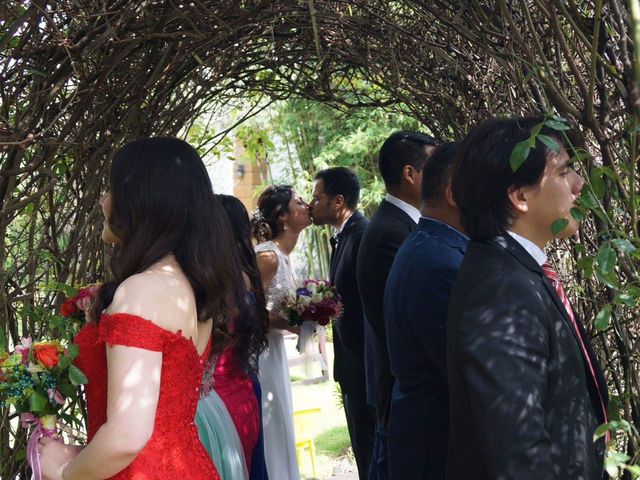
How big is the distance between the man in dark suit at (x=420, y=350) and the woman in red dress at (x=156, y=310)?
64 centimetres

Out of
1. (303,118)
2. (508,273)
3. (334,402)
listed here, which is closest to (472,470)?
(508,273)

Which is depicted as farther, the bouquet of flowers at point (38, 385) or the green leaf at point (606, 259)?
the bouquet of flowers at point (38, 385)

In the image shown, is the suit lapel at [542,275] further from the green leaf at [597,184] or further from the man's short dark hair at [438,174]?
the man's short dark hair at [438,174]

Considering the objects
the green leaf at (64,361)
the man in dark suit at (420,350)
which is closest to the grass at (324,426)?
the man in dark suit at (420,350)

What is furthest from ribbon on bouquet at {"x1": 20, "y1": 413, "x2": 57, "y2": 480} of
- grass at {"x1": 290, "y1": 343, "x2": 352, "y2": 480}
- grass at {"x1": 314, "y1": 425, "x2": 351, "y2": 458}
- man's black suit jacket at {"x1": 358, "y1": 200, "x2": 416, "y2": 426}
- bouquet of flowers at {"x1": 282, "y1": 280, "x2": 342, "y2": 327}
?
grass at {"x1": 314, "y1": 425, "x2": 351, "y2": 458}

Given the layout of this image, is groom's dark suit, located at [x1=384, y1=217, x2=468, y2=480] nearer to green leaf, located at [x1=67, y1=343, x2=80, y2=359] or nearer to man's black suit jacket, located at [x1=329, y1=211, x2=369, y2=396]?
green leaf, located at [x1=67, y1=343, x2=80, y2=359]

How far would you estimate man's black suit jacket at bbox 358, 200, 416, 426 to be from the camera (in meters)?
3.75

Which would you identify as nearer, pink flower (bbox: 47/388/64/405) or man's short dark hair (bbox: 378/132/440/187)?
pink flower (bbox: 47/388/64/405)

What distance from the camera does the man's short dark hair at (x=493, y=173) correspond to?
2.14m

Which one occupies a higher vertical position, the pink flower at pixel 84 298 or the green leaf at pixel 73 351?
the pink flower at pixel 84 298

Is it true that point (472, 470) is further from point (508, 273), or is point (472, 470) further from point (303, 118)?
point (303, 118)

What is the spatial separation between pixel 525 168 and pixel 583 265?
0.29 metres

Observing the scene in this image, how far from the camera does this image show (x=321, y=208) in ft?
18.1

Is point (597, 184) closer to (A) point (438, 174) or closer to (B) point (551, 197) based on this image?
(B) point (551, 197)
